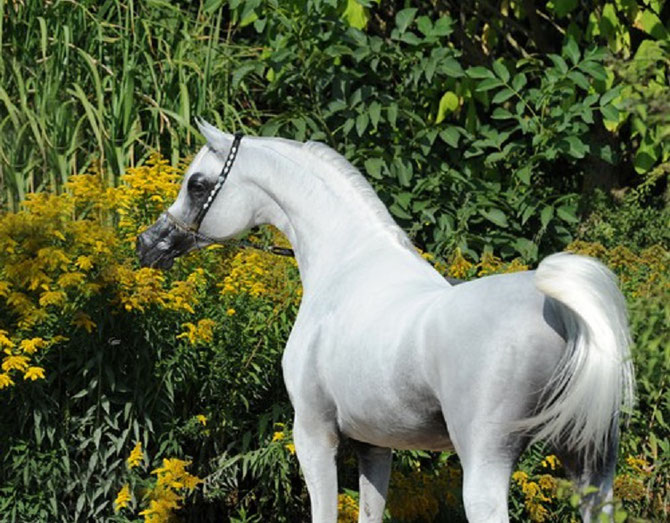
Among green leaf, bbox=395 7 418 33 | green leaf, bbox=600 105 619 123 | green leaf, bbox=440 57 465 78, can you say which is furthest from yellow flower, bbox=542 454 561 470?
green leaf, bbox=395 7 418 33

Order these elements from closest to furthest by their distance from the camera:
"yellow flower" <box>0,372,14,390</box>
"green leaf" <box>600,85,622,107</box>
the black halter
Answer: the black halter → "yellow flower" <box>0,372,14,390</box> → "green leaf" <box>600,85,622,107</box>

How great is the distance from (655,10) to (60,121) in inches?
129

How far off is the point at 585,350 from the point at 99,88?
4.63 meters

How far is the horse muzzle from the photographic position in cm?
513

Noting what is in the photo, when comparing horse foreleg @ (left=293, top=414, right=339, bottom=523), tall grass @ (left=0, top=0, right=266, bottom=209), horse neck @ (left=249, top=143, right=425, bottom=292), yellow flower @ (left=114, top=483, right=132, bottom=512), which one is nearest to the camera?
horse foreleg @ (left=293, top=414, right=339, bottom=523)

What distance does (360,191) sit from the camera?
15.5 feet

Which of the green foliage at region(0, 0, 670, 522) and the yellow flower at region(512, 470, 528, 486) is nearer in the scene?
the yellow flower at region(512, 470, 528, 486)

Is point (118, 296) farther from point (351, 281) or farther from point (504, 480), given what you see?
point (504, 480)

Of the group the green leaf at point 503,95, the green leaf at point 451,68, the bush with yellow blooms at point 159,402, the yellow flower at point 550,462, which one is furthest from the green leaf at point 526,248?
the yellow flower at point 550,462

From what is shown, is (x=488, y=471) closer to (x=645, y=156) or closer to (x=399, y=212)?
(x=399, y=212)

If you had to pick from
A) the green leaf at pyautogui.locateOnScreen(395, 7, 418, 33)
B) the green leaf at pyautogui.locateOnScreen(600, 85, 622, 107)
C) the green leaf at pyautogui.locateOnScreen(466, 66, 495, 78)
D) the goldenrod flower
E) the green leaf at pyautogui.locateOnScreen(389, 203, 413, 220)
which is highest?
the green leaf at pyautogui.locateOnScreen(600, 85, 622, 107)

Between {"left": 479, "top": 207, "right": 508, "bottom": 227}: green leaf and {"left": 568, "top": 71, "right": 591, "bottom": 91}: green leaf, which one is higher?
{"left": 568, "top": 71, "right": 591, "bottom": 91}: green leaf

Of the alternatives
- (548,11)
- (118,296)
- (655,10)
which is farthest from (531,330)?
(548,11)

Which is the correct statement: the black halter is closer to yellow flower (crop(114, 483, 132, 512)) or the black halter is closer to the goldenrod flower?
the goldenrod flower
